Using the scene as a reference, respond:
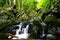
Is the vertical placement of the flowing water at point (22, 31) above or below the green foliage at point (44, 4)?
below

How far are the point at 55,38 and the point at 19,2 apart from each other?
66cm

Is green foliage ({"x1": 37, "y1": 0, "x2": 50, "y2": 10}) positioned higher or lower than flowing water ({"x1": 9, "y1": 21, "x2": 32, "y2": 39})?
higher

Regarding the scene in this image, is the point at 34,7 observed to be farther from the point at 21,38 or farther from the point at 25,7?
the point at 21,38

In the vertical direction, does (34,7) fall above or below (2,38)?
above

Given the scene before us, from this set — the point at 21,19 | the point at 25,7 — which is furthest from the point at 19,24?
the point at 25,7

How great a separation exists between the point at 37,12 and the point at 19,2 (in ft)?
0.89

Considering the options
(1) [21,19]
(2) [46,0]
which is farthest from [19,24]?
(2) [46,0]

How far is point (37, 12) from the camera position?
2539 mm

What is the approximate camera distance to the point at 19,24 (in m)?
2.55

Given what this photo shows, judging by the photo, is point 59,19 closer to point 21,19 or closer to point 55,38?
point 55,38

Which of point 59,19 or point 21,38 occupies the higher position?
point 59,19

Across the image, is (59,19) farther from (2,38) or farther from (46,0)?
(2,38)

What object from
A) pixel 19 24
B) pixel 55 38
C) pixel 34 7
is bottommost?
pixel 55 38

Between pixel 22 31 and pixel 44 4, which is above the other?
pixel 44 4
